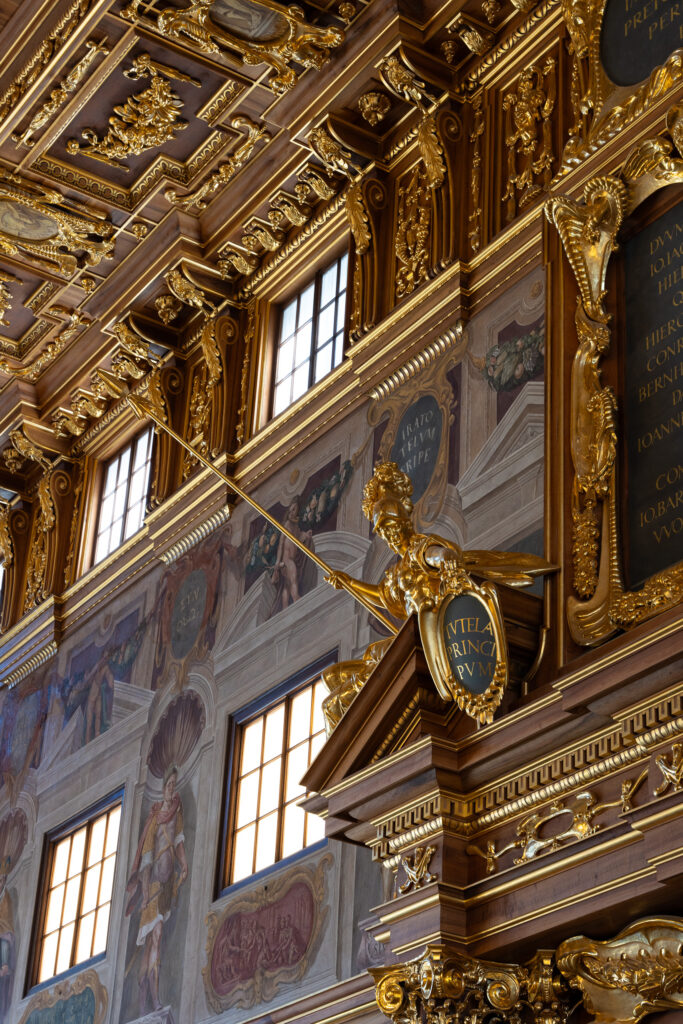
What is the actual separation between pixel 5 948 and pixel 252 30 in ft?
26.7

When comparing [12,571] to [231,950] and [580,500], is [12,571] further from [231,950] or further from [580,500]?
[580,500]

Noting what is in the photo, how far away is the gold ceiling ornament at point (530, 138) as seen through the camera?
10.4 m

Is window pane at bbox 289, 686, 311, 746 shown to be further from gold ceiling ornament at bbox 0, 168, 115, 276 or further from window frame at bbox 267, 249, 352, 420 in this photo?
gold ceiling ornament at bbox 0, 168, 115, 276

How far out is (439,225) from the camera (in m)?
11.3

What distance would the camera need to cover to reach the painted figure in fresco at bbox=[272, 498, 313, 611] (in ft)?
37.9

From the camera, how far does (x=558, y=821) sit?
7.58m

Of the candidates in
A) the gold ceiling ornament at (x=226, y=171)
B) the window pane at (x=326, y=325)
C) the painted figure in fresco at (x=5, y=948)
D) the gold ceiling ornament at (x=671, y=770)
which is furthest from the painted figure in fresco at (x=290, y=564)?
the gold ceiling ornament at (x=671, y=770)

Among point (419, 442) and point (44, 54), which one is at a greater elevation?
point (44, 54)

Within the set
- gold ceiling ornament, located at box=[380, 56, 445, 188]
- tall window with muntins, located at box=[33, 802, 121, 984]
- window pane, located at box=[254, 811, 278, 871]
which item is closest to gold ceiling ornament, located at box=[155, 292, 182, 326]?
gold ceiling ornament, located at box=[380, 56, 445, 188]

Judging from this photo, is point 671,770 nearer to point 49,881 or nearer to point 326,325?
point 326,325

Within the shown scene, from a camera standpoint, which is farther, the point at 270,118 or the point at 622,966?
the point at 270,118

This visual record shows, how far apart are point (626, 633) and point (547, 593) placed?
129cm

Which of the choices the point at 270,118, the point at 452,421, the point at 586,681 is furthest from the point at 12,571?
the point at 586,681

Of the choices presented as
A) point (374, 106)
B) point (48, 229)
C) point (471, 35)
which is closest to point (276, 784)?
point (374, 106)
